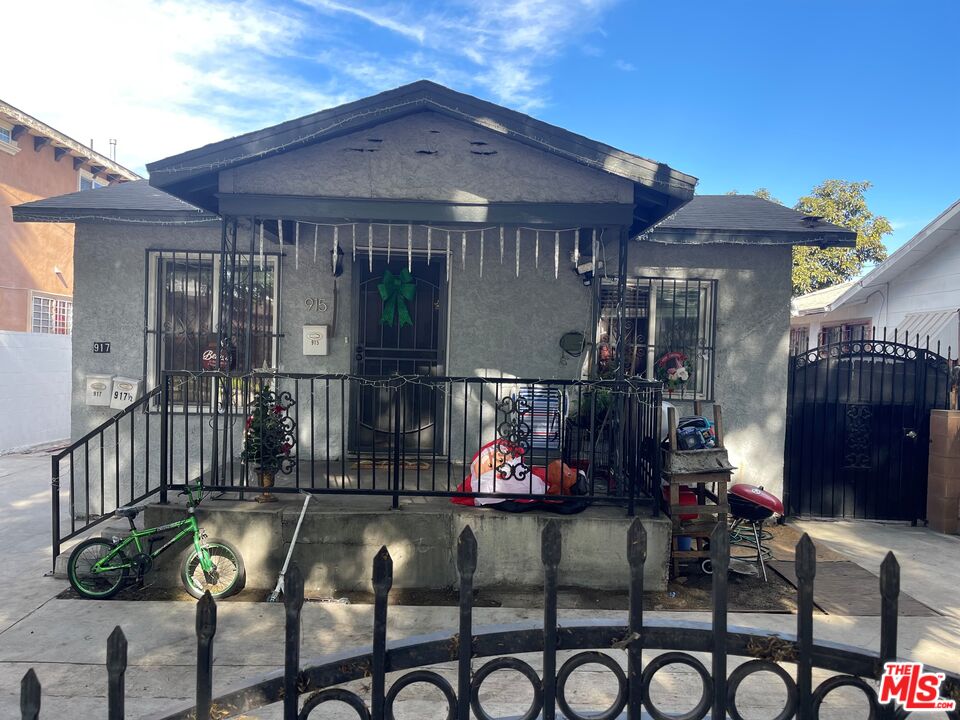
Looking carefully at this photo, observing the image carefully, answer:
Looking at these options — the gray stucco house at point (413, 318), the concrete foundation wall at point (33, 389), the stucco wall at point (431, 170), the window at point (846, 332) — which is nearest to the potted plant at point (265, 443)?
the gray stucco house at point (413, 318)

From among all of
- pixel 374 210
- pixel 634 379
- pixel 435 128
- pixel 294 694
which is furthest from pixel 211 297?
pixel 294 694

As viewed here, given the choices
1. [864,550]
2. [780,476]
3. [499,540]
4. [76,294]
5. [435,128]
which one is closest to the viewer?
[499,540]

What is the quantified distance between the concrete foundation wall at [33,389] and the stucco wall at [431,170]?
8.85 meters

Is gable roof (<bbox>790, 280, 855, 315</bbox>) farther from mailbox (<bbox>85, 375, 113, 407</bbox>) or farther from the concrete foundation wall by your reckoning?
the concrete foundation wall

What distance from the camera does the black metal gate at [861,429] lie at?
7258mm

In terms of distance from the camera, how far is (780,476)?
7465 mm

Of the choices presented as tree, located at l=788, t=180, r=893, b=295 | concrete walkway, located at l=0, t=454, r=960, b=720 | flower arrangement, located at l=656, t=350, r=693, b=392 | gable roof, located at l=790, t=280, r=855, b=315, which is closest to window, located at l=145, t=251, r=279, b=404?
concrete walkway, located at l=0, t=454, r=960, b=720

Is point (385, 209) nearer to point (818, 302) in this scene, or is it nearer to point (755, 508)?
point (755, 508)

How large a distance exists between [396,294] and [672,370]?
307 centimetres

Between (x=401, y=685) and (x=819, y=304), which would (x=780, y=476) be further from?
(x=819, y=304)

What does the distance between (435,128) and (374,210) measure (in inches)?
34.6

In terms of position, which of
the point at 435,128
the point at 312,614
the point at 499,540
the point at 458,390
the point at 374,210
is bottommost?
the point at 312,614

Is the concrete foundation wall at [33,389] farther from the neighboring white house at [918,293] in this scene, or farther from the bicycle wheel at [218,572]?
the neighboring white house at [918,293]

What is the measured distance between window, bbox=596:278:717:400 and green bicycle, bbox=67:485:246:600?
4.45 metres
